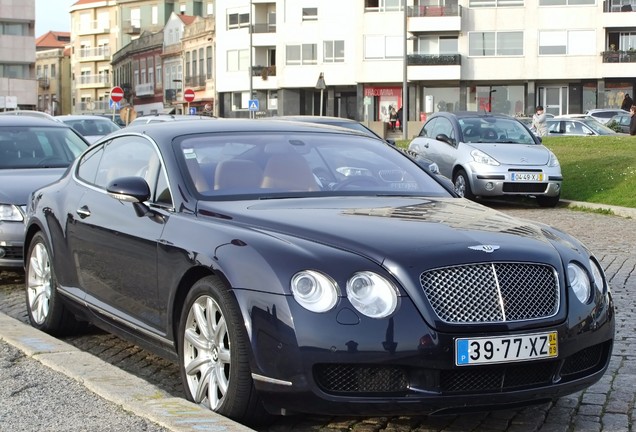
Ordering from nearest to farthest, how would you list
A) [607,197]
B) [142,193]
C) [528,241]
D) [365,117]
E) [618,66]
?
[528,241]
[142,193]
[607,197]
[618,66]
[365,117]

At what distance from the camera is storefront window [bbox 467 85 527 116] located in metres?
73.4

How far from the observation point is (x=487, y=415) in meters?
5.57

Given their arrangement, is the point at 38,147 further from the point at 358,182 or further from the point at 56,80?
the point at 56,80

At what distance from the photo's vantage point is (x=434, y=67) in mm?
73188

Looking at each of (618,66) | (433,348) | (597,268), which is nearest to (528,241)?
(597,268)

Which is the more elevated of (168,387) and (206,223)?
(206,223)

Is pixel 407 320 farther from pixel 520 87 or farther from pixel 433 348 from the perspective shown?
pixel 520 87

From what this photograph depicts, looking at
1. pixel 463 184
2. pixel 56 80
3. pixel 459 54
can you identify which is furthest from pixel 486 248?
pixel 56 80

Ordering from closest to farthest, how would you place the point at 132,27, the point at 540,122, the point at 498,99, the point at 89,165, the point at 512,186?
1. the point at 89,165
2. the point at 512,186
3. the point at 540,122
4. the point at 498,99
5. the point at 132,27

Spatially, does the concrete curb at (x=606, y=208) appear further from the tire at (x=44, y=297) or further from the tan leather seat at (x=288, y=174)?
the tan leather seat at (x=288, y=174)

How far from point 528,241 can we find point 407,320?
852mm

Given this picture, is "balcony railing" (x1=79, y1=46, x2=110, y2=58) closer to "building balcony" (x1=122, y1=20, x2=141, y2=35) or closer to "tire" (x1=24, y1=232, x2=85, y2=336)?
"building balcony" (x1=122, y1=20, x2=141, y2=35)

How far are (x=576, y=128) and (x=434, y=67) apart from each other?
38.3 metres

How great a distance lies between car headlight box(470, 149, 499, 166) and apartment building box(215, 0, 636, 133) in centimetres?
4783
